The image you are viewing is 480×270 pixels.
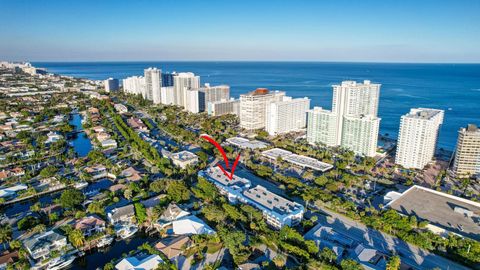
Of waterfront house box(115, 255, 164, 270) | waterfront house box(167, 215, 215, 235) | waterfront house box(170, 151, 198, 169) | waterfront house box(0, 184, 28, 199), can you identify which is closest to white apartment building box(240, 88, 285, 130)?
waterfront house box(170, 151, 198, 169)

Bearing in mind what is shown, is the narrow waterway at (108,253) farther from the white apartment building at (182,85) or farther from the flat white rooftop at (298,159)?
the white apartment building at (182,85)

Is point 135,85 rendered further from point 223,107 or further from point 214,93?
point 223,107

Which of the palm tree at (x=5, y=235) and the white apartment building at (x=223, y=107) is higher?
the white apartment building at (x=223, y=107)

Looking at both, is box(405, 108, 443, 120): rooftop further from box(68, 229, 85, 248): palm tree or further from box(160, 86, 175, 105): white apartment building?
box(160, 86, 175, 105): white apartment building

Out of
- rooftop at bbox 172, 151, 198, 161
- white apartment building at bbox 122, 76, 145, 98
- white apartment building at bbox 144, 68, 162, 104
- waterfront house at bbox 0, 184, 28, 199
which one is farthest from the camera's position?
white apartment building at bbox 122, 76, 145, 98

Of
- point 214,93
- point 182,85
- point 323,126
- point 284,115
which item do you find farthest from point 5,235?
point 182,85

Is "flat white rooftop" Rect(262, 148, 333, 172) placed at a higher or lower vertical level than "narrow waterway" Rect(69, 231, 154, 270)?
higher

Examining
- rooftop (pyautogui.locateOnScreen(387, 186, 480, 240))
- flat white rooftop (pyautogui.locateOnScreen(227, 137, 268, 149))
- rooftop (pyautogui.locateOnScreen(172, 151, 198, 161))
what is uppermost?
rooftop (pyautogui.locateOnScreen(172, 151, 198, 161))

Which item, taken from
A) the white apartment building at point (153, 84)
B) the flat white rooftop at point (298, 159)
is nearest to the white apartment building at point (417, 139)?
the flat white rooftop at point (298, 159)
